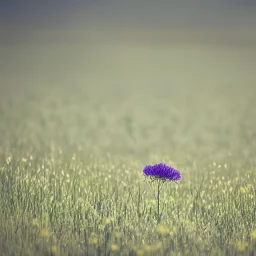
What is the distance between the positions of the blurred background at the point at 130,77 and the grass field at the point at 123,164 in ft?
0.20

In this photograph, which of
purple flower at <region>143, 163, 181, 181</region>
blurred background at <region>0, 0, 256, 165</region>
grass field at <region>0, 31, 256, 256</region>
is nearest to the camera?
grass field at <region>0, 31, 256, 256</region>

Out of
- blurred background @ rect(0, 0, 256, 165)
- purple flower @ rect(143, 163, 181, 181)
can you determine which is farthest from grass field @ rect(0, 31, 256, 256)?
purple flower @ rect(143, 163, 181, 181)

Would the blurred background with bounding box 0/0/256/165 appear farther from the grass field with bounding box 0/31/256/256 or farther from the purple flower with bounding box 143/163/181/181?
the purple flower with bounding box 143/163/181/181

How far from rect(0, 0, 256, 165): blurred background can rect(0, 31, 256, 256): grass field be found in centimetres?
6

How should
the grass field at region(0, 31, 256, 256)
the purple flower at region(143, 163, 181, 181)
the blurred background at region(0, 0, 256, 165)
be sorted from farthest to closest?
the blurred background at region(0, 0, 256, 165) < the purple flower at region(143, 163, 181, 181) < the grass field at region(0, 31, 256, 256)

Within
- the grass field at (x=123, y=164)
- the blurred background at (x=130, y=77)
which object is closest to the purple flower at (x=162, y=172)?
the grass field at (x=123, y=164)

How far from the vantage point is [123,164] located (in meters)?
5.90

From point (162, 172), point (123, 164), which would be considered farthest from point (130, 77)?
point (162, 172)

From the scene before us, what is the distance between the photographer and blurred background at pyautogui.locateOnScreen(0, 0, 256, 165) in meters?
9.19

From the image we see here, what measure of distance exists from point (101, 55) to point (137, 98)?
984 centimetres

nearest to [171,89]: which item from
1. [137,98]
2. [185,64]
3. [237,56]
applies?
[137,98]

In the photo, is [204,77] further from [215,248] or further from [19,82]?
[215,248]

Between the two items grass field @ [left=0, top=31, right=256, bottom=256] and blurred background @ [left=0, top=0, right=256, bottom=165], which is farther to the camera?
blurred background @ [left=0, top=0, right=256, bottom=165]

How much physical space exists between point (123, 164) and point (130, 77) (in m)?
16.7
